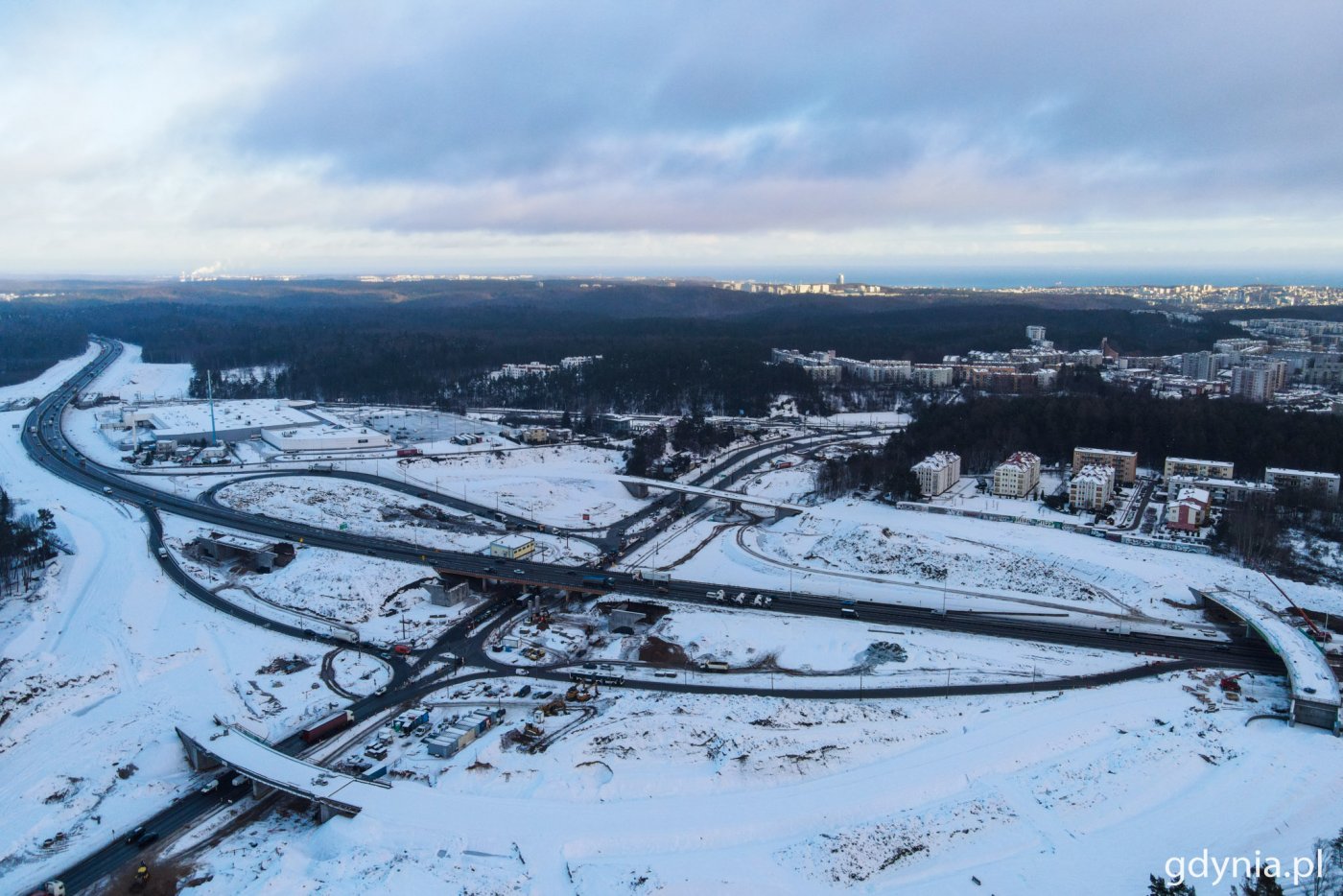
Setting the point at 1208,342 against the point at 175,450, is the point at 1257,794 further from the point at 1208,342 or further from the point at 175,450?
the point at 1208,342

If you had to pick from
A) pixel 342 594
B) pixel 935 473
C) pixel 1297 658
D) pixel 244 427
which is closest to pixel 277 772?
pixel 342 594

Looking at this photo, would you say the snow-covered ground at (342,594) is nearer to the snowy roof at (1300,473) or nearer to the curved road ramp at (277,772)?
the curved road ramp at (277,772)

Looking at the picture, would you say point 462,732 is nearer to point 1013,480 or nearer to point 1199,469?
point 1013,480

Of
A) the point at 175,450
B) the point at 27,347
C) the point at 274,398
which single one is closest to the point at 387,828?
the point at 175,450

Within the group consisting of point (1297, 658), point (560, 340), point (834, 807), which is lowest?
point (834, 807)

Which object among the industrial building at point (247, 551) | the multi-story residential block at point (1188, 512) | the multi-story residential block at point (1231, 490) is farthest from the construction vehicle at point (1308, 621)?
the industrial building at point (247, 551)
